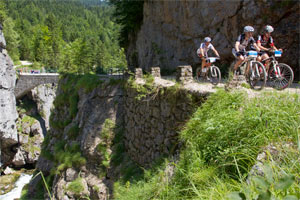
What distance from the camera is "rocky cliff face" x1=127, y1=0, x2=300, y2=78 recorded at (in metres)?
9.37

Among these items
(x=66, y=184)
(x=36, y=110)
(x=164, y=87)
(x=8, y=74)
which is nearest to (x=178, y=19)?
(x=164, y=87)

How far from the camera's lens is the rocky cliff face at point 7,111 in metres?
25.0

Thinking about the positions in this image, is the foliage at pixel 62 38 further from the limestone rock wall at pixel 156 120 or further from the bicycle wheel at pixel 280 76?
the bicycle wheel at pixel 280 76

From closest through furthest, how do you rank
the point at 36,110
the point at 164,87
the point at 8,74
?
the point at 164,87 < the point at 8,74 < the point at 36,110

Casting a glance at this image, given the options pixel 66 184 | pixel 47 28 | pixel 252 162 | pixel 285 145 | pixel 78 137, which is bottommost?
pixel 66 184

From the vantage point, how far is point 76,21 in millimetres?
110688

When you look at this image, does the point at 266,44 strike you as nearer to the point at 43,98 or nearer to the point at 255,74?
the point at 255,74

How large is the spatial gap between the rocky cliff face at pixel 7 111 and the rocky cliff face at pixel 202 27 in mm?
15205

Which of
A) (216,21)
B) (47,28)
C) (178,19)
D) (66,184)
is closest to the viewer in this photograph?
(66,184)

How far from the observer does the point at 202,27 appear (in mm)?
12781

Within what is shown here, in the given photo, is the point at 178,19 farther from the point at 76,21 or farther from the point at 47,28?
the point at 76,21

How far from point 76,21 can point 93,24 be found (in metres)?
8.51

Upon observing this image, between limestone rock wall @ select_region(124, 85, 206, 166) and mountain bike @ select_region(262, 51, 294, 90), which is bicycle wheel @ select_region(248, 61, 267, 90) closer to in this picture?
mountain bike @ select_region(262, 51, 294, 90)

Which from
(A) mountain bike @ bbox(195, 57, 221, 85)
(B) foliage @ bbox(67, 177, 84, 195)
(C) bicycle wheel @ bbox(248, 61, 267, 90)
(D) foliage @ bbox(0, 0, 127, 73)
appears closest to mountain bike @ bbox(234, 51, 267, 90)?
(C) bicycle wheel @ bbox(248, 61, 267, 90)
